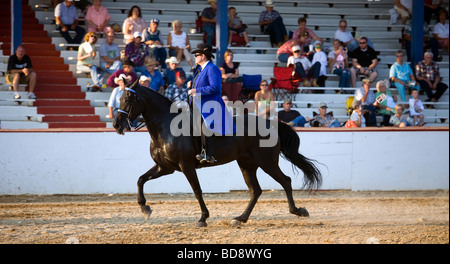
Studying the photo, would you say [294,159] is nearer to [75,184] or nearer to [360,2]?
[75,184]

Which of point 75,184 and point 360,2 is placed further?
point 360,2

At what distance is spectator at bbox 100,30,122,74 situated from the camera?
49.1 feet

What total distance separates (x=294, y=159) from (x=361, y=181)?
3.41m

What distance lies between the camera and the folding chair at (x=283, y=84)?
15.4m

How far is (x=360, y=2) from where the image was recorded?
18891 mm

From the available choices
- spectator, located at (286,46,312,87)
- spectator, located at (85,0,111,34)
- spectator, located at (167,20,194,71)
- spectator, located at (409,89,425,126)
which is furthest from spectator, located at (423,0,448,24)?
spectator, located at (85,0,111,34)

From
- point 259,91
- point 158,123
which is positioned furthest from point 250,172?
point 259,91

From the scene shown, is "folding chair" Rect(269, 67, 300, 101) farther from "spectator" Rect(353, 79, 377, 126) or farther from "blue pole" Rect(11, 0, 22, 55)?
"blue pole" Rect(11, 0, 22, 55)

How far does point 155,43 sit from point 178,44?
0.63 metres

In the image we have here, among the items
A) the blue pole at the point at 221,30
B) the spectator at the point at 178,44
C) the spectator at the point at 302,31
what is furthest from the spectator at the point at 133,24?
the spectator at the point at 302,31

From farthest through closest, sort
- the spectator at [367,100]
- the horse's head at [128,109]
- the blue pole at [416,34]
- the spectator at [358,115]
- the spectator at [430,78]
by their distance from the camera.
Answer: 1. the blue pole at [416,34]
2. the spectator at [430,78]
3. the spectator at [367,100]
4. the spectator at [358,115]
5. the horse's head at [128,109]

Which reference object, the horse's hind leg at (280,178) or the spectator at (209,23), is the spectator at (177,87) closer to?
the spectator at (209,23)

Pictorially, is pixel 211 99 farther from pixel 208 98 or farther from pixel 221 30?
pixel 221 30

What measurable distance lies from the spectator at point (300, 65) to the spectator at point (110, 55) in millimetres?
3897
